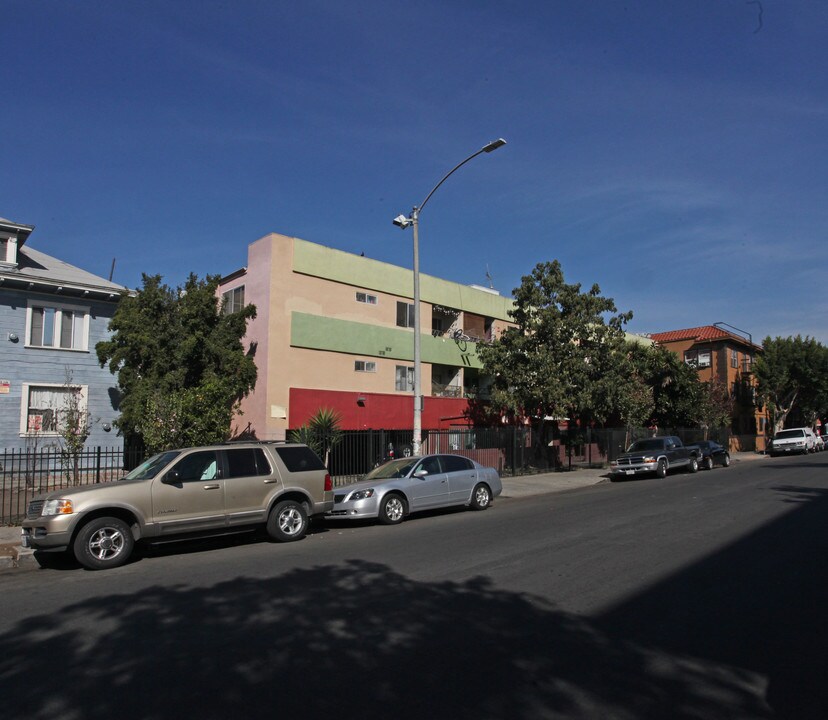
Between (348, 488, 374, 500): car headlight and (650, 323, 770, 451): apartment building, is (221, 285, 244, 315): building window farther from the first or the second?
(650, 323, 770, 451): apartment building

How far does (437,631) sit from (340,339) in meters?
19.3


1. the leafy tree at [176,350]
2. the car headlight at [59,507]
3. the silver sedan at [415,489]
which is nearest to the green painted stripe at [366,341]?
the leafy tree at [176,350]

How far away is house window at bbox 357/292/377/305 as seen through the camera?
1004 inches

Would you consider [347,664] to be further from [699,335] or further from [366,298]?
[699,335]

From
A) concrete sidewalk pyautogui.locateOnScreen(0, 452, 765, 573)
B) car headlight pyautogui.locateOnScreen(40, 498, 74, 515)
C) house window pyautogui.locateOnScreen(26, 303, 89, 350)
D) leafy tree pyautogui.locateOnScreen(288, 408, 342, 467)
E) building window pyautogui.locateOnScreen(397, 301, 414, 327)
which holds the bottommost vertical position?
concrete sidewalk pyautogui.locateOnScreen(0, 452, 765, 573)

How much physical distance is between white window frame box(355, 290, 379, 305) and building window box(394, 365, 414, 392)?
9.58 feet

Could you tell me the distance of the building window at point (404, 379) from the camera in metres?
26.9

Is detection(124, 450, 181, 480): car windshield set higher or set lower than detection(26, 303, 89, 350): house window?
lower

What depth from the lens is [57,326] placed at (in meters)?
21.3

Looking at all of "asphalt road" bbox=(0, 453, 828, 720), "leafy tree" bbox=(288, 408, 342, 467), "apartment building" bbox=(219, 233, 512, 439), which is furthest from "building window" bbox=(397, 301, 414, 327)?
"asphalt road" bbox=(0, 453, 828, 720)

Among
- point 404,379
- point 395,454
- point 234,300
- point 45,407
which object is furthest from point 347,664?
point 404,379

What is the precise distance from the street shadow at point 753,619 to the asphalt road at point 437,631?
0.02 meters

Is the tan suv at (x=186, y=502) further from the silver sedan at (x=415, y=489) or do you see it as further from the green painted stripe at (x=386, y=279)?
the green painted stripe at (x=386, y=279)

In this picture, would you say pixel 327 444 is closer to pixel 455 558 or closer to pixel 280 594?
pixel 455 558
